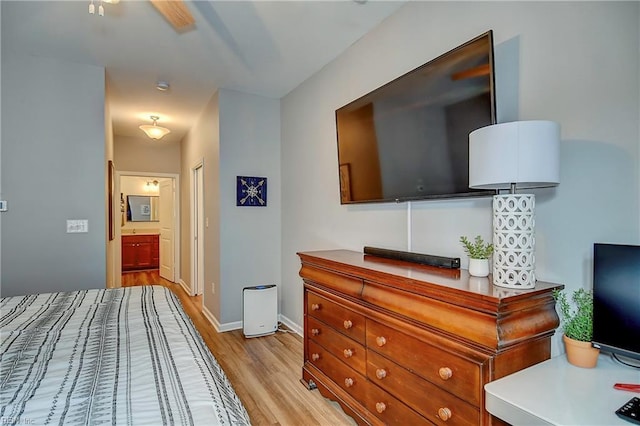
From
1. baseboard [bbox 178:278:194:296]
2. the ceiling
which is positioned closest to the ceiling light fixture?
the ceiling

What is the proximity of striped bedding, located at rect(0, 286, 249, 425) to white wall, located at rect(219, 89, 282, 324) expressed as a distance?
6.10 ft

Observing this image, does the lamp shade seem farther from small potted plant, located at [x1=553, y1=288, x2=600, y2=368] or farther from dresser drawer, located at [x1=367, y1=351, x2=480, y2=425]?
dresser drawer, located at [x1=367, y1=351, x2=480, y2=425]

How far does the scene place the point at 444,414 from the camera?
1395 millimetres

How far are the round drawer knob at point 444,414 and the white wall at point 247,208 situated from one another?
9.39 ft

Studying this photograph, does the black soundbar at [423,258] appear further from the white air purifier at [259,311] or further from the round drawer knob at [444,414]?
the white air purifier at [259,311]

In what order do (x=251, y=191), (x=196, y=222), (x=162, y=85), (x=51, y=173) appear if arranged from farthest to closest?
(x=196, y=222) < (x=251, y=191) < (x=162, y=85) < (x=51, y=173)

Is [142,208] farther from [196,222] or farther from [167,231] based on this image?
[196,222]

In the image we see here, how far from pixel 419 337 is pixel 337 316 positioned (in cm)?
71

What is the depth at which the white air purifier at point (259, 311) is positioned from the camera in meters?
3.60

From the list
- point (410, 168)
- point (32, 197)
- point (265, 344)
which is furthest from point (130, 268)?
point (410, 168)

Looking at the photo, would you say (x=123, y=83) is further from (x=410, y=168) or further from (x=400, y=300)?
(x=400, y=300)

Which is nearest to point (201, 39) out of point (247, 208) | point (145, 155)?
point (247, 208)

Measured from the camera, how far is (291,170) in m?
3.92

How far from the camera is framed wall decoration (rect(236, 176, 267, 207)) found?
3.88 m
